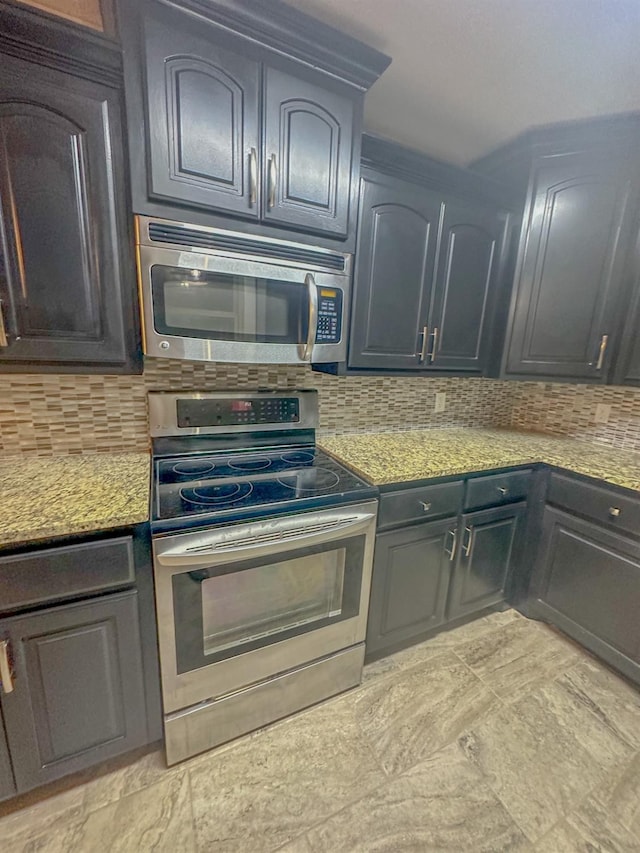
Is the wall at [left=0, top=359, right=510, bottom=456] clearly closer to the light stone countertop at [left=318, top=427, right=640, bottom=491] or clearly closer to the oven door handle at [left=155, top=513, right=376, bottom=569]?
the light stone countertop at [left=318, top=427, right=640, bottom=491]

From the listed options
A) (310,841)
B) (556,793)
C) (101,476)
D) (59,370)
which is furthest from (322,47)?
(556,793)

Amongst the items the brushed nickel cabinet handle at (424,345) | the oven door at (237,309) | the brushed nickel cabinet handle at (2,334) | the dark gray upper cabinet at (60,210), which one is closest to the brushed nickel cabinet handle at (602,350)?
the brushed nickel cabinet handle at (424,345)

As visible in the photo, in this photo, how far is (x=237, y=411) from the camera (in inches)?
65.1

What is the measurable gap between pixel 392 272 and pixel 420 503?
1033 millimetres

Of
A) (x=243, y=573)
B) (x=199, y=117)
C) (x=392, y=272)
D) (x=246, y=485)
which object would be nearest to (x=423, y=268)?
(x=392, y=272)

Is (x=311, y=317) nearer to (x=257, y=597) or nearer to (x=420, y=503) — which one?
(x=420, y=503)

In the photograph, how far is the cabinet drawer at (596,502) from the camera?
1.52m

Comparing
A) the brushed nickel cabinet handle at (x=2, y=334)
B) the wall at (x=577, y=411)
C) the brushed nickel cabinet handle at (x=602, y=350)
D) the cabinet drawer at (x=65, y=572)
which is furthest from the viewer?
the wall at (x=577, y=411)

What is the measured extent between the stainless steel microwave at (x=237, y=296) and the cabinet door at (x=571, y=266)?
110 centimetres

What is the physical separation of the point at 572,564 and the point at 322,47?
7.74ft

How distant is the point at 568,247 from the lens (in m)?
1.80

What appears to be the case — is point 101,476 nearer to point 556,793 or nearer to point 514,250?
point 556,793

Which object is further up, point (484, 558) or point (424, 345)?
point (424, 345)

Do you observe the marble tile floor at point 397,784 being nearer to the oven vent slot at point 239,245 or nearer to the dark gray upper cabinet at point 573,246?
the dark gray upper cabinet at point 573,246
